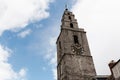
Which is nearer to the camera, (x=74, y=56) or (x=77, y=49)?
(x=74, y=56)

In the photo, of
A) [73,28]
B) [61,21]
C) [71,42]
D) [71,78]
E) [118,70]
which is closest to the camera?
[118,70]

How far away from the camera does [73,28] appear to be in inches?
2041

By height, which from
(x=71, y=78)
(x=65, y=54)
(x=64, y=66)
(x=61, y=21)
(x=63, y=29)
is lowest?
(x=71, y=78)

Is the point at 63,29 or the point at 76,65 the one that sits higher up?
the point at 63,29

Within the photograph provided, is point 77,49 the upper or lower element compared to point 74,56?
upper

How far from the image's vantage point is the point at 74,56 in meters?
44.6

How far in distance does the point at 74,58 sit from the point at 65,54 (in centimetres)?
223

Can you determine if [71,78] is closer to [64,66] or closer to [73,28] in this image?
[64,66]

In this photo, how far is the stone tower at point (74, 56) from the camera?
137 feet

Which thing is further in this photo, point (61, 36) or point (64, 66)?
point (61, 36)

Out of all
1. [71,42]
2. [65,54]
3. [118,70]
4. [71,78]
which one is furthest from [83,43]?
[118,70]

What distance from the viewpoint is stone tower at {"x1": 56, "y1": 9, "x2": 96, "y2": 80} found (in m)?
41.8

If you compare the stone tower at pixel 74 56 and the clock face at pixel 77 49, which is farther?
the clock face at pixel 77 49

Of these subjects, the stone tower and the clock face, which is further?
the clock face
